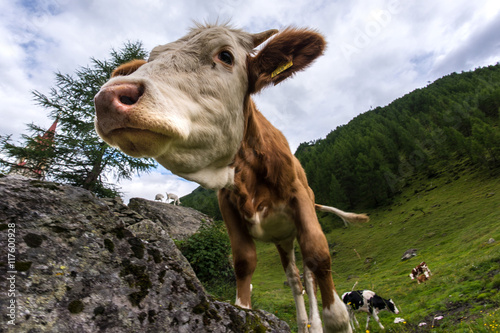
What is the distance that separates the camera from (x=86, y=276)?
1589mm

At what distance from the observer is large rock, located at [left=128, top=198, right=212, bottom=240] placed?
40.8 feet

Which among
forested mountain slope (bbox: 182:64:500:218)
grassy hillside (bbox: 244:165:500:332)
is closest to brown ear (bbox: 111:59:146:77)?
grassy hillside (bbox: 244:165:500:332)

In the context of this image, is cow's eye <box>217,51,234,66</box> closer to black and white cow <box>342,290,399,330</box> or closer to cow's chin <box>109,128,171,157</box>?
cow's chin <box>109,128,171,157</box>

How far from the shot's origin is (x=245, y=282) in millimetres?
2953

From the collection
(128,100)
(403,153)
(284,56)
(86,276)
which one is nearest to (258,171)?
(284,56)

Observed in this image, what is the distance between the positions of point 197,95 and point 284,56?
40.5 inches

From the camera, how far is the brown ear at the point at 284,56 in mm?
2354

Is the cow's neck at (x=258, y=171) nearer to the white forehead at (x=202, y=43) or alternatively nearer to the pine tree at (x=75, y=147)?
the white forehead at (x=202, y=43)

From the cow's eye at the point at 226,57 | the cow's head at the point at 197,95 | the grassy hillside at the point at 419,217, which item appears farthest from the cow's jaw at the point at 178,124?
the grassy hillside at the point at 419,217

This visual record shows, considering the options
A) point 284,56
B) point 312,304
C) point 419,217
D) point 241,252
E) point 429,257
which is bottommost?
point 429,257

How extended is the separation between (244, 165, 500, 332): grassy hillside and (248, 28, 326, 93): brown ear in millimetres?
5427

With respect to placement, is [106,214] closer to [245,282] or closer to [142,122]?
[142,122]

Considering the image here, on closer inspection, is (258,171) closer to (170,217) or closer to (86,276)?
(86,276)

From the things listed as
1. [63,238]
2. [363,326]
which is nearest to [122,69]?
[63,238]
